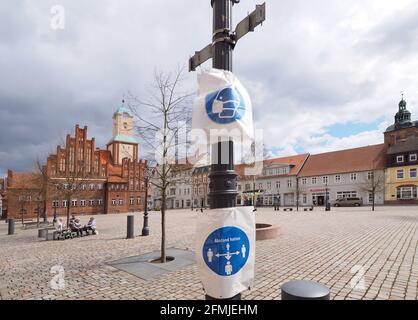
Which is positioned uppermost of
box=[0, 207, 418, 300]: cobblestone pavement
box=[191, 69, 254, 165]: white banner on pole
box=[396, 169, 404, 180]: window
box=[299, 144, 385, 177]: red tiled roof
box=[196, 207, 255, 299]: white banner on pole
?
box=[299, 144, 385, 177]: red tiled roof

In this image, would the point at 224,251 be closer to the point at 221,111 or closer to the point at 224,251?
the point at 224,251

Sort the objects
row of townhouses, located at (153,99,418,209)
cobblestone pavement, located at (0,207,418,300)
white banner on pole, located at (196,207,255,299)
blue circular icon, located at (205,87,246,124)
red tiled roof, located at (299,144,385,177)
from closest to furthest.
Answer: white banner on pole, located at (196,207,255,299)
blue circular icon, located at (205,87,246,124)
cobblestone pavement, located at (0,207,418,300)
row of townhouses, located at (153,99,418,209)
red tiled roof, located at (299,144,385,177)

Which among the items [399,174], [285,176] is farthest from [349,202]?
[285,176]

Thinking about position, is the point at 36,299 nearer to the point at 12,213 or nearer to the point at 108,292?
the point at 108,292

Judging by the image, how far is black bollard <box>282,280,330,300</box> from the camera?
240cm

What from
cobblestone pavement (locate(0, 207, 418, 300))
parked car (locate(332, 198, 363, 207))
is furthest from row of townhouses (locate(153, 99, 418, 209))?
cobblestone pavement (locate(0, 207, 418, 300))

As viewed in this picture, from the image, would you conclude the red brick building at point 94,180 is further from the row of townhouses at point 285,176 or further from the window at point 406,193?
the window at point 406,193

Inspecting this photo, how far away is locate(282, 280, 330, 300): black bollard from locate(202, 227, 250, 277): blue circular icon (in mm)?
539

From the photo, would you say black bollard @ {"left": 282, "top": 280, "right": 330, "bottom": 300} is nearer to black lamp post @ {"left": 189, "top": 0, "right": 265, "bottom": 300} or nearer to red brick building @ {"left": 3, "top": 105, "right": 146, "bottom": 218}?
black lamp post @ {"left": 189, "top": 0, "right": 265, "bottom": 300}

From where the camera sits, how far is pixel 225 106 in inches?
98.7

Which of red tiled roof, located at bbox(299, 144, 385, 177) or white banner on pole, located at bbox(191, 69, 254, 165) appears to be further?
red tiled roof, located at bbox(299, 144, 385, 177)

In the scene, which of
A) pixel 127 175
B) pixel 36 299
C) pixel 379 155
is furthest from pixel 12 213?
pixel 379 155

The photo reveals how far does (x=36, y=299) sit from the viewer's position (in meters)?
4.91

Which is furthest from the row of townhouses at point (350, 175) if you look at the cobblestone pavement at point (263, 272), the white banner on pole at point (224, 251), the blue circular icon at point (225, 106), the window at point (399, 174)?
the blue circular icon at point (225, 106)
